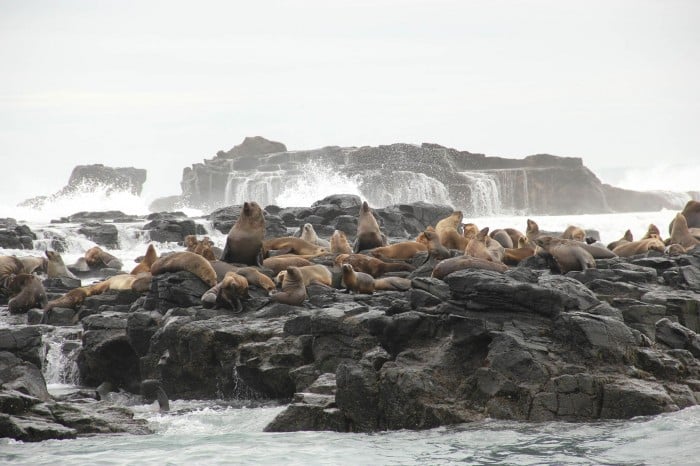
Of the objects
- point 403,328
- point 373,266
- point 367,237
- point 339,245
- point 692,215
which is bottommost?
point 403,328

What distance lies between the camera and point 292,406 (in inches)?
366

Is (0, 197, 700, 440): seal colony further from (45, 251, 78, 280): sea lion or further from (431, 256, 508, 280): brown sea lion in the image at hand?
(45, 251, 78, 280): sea lion

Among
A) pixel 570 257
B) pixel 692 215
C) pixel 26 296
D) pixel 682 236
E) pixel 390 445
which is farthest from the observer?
pixel 692 215

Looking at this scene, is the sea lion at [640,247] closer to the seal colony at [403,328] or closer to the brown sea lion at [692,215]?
the seal colony at [403,328]

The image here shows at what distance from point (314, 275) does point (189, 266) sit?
74.3 inches

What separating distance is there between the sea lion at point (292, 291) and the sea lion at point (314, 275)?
2.71ft

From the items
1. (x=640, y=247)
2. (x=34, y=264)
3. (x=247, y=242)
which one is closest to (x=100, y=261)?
(x=34, y=264)

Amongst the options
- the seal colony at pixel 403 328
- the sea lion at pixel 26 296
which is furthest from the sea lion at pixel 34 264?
the sea lion at pixel 26 296

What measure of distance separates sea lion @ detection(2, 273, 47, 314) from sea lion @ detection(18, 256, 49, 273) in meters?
2.68

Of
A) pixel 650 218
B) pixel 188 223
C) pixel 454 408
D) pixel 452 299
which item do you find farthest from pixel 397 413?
pixel 650 218

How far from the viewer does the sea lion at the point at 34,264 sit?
1951 cm

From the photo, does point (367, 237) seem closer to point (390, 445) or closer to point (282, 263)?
point (282, 263)

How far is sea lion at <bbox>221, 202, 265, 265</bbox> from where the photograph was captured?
49.7 ft

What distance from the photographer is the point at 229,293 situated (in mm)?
12719
